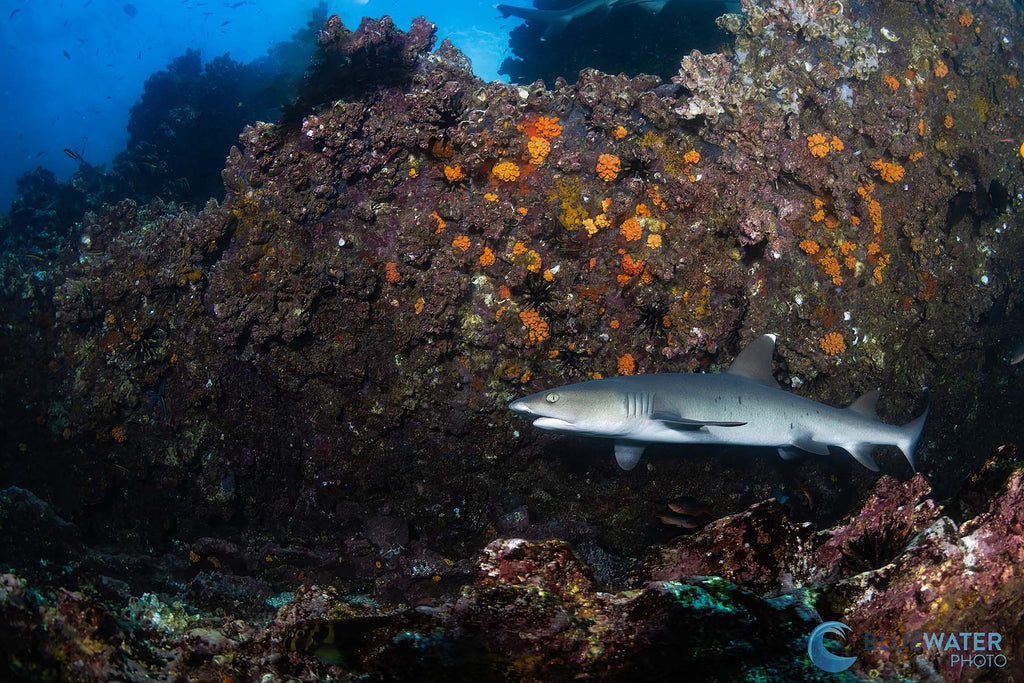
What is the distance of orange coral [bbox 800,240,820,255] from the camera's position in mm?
5172

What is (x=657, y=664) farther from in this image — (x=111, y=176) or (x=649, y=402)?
(x=111, y=176)

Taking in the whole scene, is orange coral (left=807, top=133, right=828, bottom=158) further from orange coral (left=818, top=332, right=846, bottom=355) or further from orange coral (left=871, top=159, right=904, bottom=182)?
orange coral (left=818, top=332, right=846, bottom=355)

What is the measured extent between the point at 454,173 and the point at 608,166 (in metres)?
1.71

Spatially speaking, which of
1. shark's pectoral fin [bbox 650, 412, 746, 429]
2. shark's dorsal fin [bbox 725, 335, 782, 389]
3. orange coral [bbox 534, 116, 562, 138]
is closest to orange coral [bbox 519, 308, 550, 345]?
shark's pectoral fin [bbox 650, 412, 746, 429]

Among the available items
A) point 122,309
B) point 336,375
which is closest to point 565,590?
point 336,375

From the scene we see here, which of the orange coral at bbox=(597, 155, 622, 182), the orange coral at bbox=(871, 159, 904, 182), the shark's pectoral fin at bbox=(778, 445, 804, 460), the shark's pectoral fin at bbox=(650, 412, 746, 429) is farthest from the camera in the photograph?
the orange coral at bbox=(871, 159, 904, 182)

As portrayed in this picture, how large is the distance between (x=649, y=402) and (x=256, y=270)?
15.0ft

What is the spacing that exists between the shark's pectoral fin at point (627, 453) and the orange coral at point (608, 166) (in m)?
2.89

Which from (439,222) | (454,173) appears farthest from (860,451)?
(454,173)

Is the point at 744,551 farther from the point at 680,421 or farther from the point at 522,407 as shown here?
the point at 522,407

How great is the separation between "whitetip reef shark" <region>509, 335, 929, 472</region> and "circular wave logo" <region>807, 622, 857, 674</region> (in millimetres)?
1919

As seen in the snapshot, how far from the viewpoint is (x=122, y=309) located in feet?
18.7

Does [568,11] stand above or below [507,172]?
above

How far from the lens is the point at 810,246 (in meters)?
5.18
